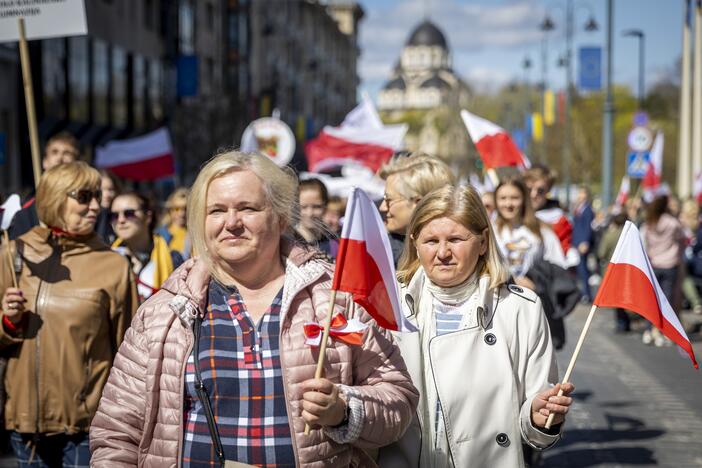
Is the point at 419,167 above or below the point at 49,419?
above

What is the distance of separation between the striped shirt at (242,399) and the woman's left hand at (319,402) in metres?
0.17

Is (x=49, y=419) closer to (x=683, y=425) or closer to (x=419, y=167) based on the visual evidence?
(x=419, y=167)

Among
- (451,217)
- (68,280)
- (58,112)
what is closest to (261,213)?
(451,217)

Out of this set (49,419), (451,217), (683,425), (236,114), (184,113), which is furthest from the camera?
(236,114)

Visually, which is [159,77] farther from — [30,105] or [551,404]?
[551,404]

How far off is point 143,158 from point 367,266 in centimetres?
1068

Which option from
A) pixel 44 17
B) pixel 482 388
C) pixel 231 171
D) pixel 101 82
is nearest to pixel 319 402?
pixel 231 171

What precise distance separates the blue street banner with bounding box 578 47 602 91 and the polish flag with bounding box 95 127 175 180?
780 inches

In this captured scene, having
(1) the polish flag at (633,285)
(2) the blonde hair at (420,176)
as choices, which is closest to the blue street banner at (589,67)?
(2) the blonde hair at (420,176)

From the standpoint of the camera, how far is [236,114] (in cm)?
4484

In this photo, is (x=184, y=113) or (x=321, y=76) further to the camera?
(x=321, y=76)

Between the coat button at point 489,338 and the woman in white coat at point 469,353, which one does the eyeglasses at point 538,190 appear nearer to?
the woman in white coat at point 469,353

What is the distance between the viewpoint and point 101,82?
114 ft

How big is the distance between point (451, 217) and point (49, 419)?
6.46 ft
